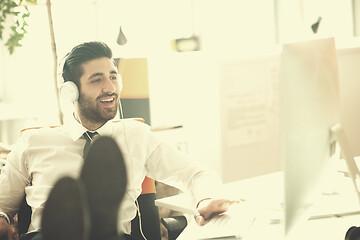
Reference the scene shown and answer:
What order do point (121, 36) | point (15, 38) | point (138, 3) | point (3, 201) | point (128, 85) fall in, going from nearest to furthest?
point (15, 38)
point (3, 201)
point (128, 85)
point (121, 36)
point (138, 3)

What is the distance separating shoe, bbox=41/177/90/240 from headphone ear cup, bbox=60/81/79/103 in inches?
43.7

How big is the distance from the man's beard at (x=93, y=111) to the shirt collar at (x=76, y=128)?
0.04 m

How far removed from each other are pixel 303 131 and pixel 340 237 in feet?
1.40

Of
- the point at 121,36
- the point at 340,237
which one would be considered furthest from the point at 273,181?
the point at 121,36

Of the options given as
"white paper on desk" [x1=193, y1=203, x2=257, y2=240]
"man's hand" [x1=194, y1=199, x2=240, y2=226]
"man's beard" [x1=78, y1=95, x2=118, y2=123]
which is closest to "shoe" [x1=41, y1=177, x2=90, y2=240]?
"white paper on desk" [x1=193, y1=203, x2=257, y2=240]

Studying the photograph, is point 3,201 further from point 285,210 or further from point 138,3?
point 138,3

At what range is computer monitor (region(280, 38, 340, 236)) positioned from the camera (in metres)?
0.84

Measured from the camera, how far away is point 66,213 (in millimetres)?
502

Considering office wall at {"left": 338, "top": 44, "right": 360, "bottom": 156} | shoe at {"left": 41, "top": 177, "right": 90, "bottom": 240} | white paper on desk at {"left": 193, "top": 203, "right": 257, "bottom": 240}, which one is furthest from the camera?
office wall at {"left": 338, "top": 44, "right": 360, "bottom": 156}

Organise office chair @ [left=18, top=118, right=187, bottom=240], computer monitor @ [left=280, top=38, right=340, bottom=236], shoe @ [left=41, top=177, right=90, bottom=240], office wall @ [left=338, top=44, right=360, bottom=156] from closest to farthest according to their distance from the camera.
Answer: shoe @ [left=41, top=177, right=90, bottom=240] → computer monitor @ [left=280, top=38, right=340, bottom=236] → office chair @ [left=18, top=118, right=187, bottom=240] → office wall @ [left=338, top=44, right=360, bottom=156]

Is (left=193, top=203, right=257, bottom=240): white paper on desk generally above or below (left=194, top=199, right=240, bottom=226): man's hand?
below

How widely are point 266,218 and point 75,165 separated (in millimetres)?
714

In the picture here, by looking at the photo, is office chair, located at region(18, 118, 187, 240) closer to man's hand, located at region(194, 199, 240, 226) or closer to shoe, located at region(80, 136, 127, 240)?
man's hand, located at region(194, 199, 240, 226)

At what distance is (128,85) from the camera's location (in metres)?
2.13
